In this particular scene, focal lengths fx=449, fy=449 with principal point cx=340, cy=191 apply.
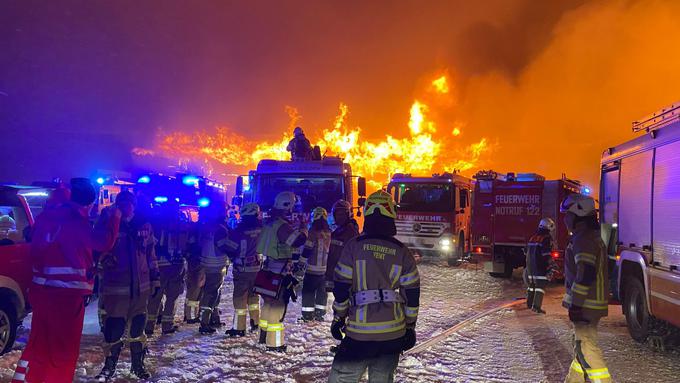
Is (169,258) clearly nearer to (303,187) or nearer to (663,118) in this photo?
(303,187)

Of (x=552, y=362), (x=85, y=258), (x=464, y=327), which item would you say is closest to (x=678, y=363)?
(x=552, y=362)

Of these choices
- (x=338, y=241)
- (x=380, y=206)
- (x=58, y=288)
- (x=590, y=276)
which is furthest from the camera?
(x=338, y=241)

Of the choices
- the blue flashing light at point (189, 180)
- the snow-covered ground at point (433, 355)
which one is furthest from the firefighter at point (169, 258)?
the blue flashing light at point (189, 180)

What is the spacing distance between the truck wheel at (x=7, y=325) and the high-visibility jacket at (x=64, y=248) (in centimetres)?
198

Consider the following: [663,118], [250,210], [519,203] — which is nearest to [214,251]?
[250,210]

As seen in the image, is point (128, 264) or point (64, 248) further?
point (128, 264)

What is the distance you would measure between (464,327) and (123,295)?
202 inches

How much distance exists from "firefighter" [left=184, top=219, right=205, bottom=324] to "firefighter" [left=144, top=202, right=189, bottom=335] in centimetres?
10

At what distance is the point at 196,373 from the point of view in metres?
4.95

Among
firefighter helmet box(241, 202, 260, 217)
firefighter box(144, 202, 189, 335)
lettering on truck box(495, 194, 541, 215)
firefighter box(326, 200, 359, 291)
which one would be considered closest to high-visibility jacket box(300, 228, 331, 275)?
firefighter box(326, 200, 359, 291)

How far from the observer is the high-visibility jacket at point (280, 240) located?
577 cm

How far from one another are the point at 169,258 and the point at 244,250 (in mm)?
1222

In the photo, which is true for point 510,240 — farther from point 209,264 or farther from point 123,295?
point 123,295

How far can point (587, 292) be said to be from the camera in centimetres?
435
